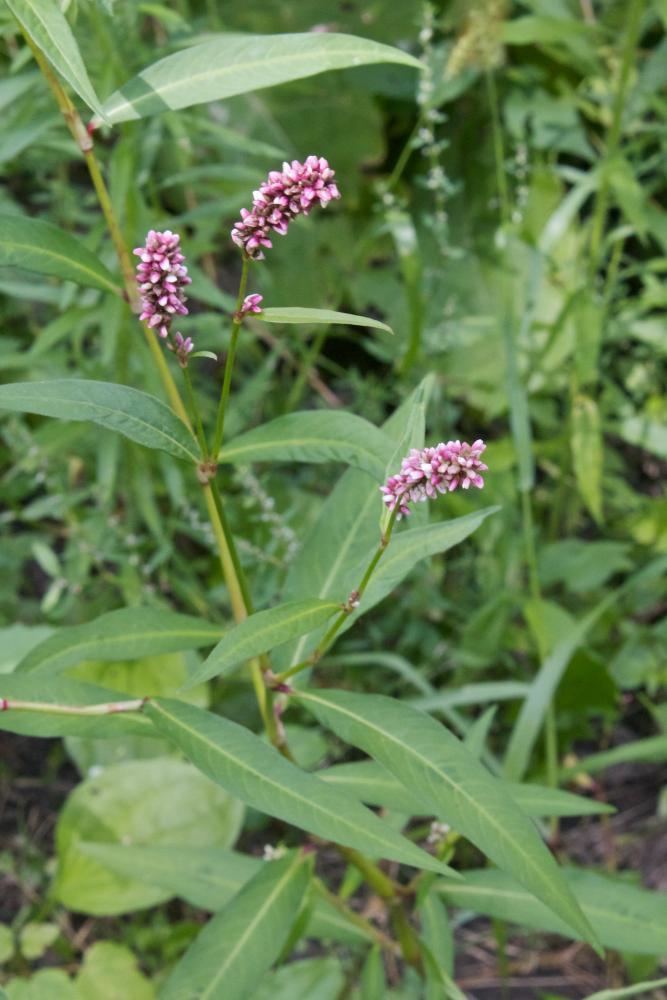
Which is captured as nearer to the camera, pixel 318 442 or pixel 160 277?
pixel 160 277

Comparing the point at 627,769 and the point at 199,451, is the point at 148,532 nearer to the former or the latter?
the point at 627,769

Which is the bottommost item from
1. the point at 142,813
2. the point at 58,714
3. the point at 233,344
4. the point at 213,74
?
the point at 142,813

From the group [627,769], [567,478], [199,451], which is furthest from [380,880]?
[567,478]

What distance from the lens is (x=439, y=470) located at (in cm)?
84

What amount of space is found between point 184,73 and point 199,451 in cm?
40

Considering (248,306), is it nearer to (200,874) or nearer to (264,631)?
(264,631)

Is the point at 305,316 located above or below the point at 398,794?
above

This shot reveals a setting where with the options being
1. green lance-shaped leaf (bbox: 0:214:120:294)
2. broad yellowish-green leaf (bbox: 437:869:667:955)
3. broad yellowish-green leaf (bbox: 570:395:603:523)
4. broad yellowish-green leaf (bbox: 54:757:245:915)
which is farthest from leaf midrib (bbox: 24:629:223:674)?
broad yellowish-green leaf (bbox: 570:395:603:523)

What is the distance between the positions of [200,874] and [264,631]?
2.46ft

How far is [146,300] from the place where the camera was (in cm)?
89

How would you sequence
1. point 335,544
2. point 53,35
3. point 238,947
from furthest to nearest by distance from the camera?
point 335,544 < point 238,947 < point 53,35

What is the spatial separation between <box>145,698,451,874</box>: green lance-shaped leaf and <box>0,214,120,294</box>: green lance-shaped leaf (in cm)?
50

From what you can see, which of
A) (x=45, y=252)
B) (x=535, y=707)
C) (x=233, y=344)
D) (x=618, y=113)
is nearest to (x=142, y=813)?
(x=535, y=707)

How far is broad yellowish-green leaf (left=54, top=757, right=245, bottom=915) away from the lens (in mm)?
2053
